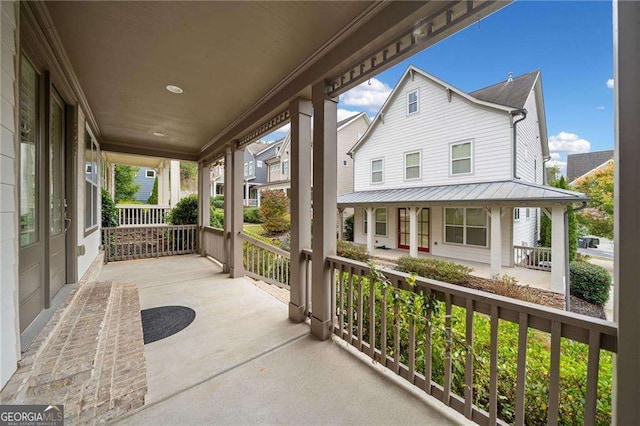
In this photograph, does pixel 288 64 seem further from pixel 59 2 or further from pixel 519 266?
pixel 519 266

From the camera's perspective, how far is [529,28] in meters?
4.21

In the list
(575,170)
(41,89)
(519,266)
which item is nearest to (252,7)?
(41,89)

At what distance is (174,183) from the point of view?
9.12 metres

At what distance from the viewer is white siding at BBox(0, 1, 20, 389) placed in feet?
4.74

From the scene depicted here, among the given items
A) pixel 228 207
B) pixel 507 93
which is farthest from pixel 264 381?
pixel 507 93

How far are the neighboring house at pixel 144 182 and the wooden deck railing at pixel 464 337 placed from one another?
56.8ft

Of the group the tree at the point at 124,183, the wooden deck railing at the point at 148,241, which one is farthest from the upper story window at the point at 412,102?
the tree at the point at 124,183

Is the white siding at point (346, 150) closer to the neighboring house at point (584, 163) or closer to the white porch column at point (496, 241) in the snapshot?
the white porch column at point (496, 241)

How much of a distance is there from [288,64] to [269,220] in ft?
35.9

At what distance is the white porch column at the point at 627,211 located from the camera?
102 cm

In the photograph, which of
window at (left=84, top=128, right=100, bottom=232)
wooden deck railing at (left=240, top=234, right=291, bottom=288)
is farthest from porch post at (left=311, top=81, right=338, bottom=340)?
window at (left=84, top=128, right=100, bottom=232)

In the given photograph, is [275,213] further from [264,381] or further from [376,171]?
[264,381]

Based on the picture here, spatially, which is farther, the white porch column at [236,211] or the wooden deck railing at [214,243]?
the wooden deck railing at [214,243]

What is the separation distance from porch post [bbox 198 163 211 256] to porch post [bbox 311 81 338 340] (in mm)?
4840
